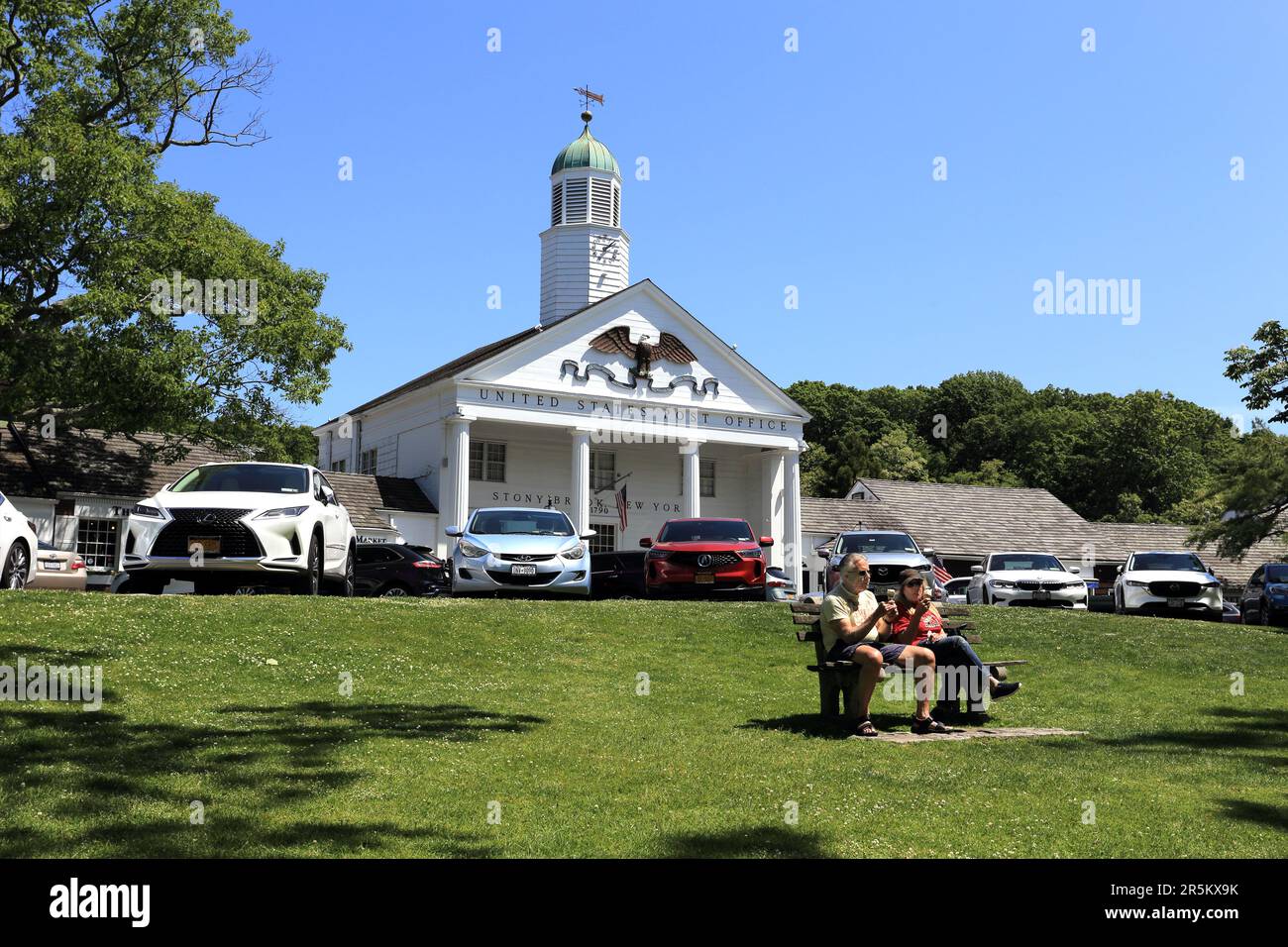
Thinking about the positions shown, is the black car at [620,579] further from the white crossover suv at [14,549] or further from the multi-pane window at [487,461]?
the multi-pane window at [487,461]

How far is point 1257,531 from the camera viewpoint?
32781 mm

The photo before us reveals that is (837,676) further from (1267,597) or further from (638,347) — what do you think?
(638,347)

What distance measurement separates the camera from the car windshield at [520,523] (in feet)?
66.8

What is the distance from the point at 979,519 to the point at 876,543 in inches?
1434

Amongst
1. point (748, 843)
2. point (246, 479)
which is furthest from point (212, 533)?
point (748, 843)

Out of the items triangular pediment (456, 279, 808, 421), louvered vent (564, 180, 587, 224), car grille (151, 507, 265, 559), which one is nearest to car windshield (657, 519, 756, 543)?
car grille (151, 507, 265, 559)

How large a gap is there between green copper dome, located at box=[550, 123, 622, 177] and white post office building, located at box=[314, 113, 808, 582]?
8cm

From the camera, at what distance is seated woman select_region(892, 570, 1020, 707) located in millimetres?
10391

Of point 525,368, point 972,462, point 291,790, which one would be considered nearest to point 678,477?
point 525,368

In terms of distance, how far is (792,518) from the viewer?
159ft

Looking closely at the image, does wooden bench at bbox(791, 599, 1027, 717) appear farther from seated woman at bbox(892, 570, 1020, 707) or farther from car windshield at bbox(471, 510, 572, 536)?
car windshield at bbox(471, 510, 572, 536)
